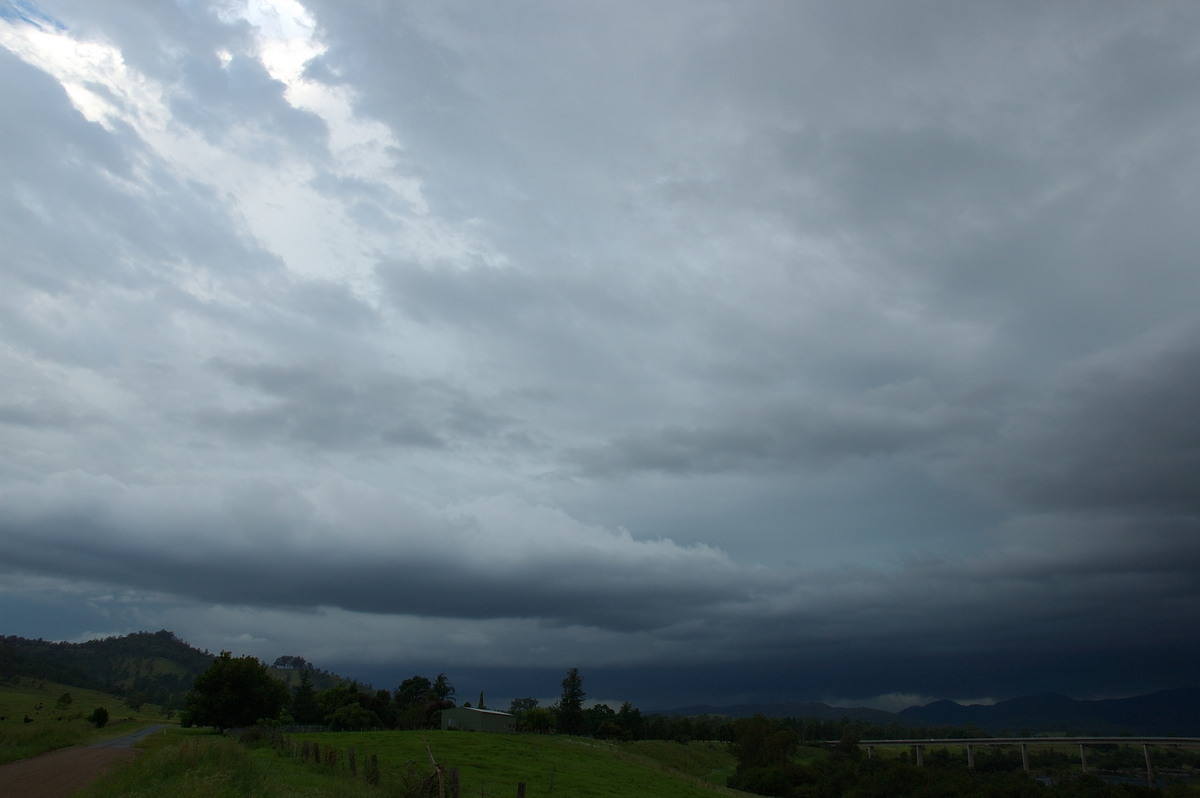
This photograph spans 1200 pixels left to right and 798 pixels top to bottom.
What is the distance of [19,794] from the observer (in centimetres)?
3253

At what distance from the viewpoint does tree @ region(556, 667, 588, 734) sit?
128m

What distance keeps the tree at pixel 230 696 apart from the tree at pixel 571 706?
54549 mm

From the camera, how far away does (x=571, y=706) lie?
129 meters

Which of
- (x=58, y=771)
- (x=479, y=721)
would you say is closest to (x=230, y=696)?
(x=479, y=721)

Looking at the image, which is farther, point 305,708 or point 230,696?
point 305,708

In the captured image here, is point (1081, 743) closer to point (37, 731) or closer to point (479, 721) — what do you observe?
point (479, 721)

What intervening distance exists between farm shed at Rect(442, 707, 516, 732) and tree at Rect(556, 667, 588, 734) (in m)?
21.7

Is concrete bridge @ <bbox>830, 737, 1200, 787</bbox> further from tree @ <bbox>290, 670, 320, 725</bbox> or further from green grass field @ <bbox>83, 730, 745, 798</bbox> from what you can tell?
tree @ <bbox>290, 670, 320, 725</bbox>

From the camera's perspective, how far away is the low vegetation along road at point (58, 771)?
33031 millimetres

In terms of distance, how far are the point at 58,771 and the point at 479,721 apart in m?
66.9

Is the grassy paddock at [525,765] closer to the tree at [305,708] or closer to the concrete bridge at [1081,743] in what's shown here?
the tree at [305,708]

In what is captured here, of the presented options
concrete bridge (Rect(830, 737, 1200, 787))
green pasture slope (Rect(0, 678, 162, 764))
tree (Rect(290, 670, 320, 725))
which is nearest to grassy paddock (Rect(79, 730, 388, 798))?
green pasture slope (Rect(0, 678, 162, 764))

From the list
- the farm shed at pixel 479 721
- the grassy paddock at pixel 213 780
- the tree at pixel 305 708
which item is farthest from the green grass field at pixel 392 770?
the tree at pixel 305 708

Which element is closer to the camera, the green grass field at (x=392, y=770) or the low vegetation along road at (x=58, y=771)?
the green grass field at (x=392, y=770)
